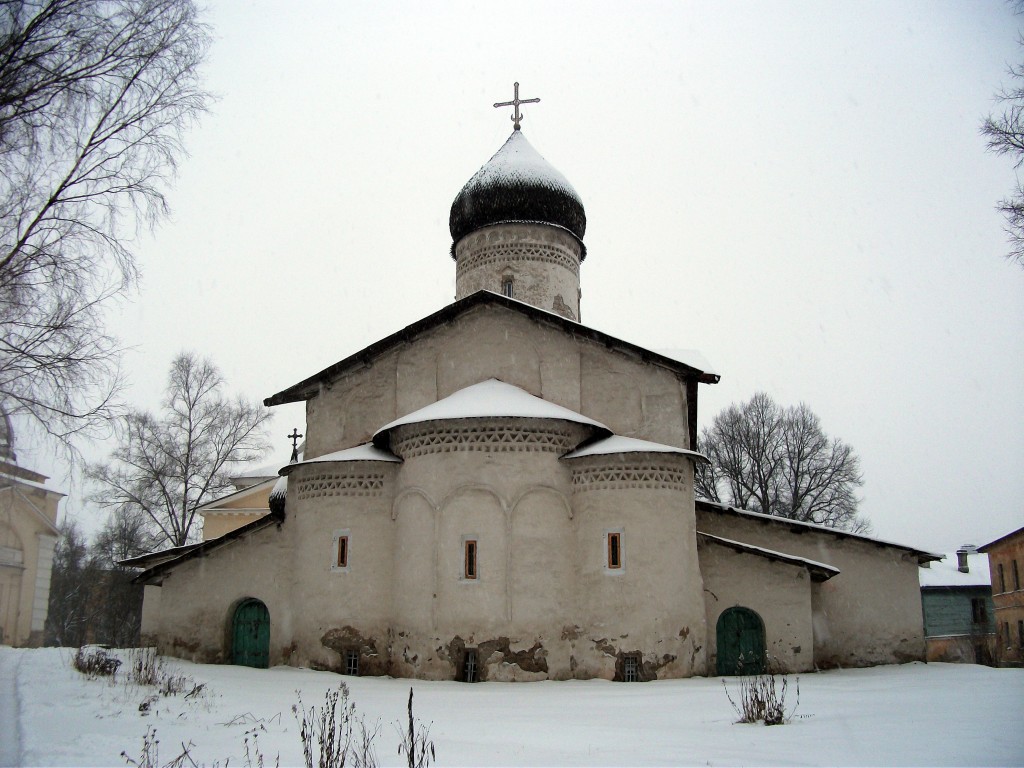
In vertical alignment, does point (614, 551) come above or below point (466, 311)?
below

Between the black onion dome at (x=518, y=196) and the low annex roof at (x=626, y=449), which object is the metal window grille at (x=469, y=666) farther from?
the black onion dome at (x=518, y=196)

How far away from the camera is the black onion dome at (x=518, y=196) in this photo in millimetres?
19047

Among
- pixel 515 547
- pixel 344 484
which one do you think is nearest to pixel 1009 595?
pixel 515 547

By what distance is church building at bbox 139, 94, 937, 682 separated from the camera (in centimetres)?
1273

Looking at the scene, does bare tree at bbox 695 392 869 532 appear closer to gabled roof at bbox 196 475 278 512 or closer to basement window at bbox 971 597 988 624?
basement window at bbox 971 597 988 624

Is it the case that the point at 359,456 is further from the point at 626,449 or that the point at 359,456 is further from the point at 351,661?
the point at 626,449

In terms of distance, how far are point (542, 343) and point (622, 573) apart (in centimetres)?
434

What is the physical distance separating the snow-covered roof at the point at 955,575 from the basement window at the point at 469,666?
2216 centimetres

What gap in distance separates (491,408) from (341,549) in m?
3.58

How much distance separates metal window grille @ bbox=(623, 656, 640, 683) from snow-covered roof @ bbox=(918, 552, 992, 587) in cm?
2063

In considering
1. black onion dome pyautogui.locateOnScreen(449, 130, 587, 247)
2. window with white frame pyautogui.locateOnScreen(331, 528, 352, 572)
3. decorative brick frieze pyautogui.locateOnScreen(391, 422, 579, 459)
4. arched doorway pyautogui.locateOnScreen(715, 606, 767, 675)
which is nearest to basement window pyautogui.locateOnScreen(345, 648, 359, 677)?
window with white frame pyautogui.locateOnScreen(331, 528, 352, 572)

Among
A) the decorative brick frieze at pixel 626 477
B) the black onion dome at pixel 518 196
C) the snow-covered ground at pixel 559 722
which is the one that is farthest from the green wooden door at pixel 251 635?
the black onion dome at pixel 518 196

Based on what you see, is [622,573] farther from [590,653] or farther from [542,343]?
[542,343]

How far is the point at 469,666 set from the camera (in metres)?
12.6
